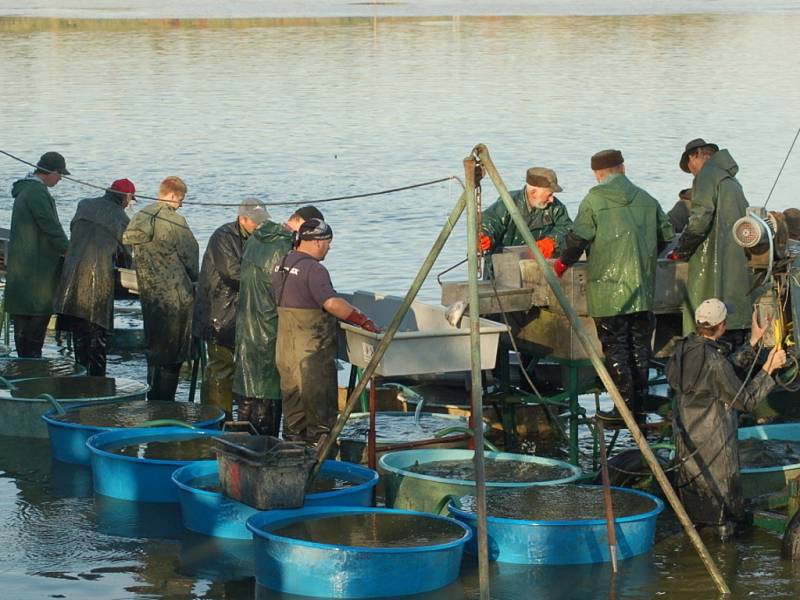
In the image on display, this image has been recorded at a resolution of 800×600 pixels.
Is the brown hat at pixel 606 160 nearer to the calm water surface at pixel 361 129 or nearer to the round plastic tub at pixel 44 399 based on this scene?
the calm water surface at pixel 361 129

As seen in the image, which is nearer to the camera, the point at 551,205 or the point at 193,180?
the point at 551,205

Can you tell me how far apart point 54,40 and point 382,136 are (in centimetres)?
2793

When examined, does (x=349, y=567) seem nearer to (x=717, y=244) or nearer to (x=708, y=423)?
(x=708, y=423)

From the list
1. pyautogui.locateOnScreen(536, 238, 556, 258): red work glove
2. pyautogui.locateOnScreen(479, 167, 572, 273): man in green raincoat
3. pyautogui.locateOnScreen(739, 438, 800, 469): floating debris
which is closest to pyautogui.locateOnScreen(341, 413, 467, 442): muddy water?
pyautogui.locateOnScreen(536, 238, 556, 258): red work glove

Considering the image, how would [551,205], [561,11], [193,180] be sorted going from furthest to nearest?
[561,11] < [193,180] < [551,205]

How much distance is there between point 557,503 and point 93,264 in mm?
4691

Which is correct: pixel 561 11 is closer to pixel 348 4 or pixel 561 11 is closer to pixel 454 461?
pixel 348 4

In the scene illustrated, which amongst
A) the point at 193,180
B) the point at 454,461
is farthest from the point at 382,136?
the point at 454,461

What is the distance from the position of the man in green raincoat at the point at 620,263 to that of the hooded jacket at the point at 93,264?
3474 millimetres

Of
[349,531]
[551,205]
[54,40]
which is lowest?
[349,531]

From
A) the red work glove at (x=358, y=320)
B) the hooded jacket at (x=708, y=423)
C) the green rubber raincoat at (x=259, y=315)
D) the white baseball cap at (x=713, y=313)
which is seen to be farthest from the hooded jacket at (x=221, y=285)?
the white baseball cap at (x=713, y=313)

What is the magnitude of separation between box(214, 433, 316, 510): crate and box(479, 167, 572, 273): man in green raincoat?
311 cm

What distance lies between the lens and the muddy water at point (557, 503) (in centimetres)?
874

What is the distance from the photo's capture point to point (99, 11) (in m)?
71.3
